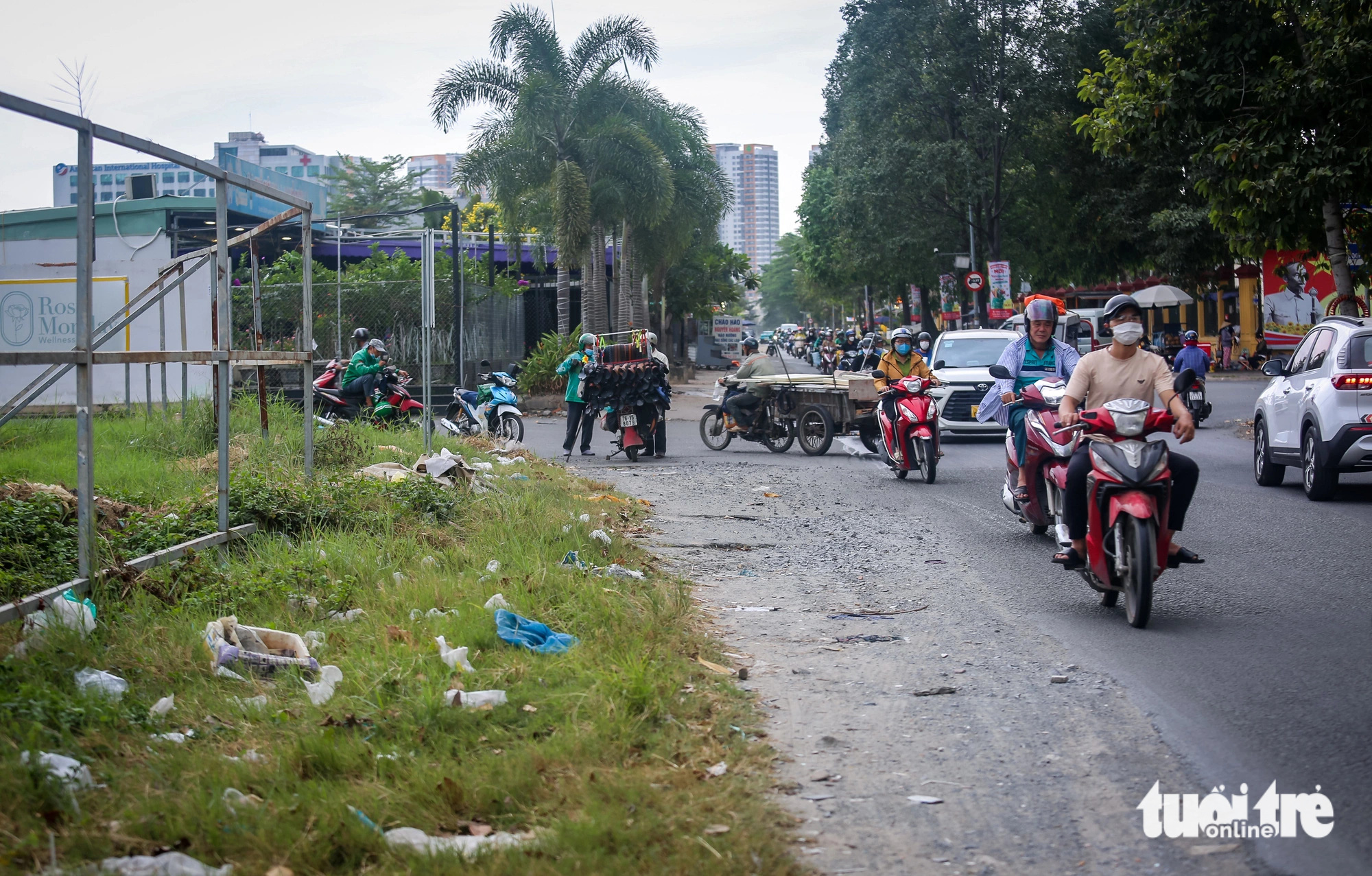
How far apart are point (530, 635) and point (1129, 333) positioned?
378cm

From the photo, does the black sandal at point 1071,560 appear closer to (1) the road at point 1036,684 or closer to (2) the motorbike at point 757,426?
(1) the road at point 1036,684

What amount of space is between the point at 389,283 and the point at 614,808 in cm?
2180

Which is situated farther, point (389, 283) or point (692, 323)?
point (692, 323)

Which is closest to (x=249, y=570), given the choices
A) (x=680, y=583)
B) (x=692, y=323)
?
(x=680, y=583)

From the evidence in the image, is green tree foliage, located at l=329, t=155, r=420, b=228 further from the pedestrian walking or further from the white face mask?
the white face mask

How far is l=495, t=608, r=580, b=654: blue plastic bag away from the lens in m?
5.58

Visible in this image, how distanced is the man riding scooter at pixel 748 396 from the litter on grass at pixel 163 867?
589 inches

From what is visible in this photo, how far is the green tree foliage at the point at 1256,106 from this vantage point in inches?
609

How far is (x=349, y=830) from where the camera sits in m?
3.51

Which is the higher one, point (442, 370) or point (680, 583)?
point (442, 370)

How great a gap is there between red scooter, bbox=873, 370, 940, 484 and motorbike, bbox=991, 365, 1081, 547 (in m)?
4.22

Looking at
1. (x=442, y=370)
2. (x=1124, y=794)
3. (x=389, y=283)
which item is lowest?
(x=1124, y=794)

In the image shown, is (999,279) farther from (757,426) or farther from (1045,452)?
(1045,452)

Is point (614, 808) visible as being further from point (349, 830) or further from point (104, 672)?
point (104, 672)
